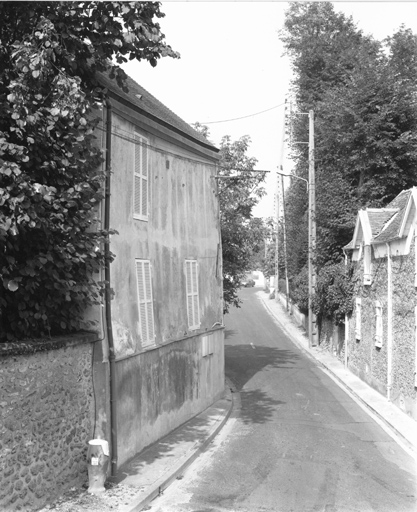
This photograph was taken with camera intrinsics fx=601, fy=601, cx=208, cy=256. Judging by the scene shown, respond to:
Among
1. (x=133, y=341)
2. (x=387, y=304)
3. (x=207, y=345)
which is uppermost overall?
(x=387, y=304)

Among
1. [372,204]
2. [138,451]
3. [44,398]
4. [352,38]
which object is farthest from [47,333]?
[352,38]

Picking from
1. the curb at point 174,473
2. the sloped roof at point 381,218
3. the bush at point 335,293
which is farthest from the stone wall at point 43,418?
the bush at point 335,293

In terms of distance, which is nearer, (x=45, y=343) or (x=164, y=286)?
(x=45, y=343)

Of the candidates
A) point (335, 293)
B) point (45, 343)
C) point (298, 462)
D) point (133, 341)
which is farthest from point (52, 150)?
point (335, 293)

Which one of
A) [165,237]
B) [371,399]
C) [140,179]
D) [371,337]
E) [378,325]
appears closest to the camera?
[140,179]

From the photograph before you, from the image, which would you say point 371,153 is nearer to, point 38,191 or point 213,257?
point 213,257

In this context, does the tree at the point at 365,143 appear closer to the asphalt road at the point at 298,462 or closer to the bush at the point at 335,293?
the bush at the point at 335,293

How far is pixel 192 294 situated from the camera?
1608 cm

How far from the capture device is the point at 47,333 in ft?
29.0

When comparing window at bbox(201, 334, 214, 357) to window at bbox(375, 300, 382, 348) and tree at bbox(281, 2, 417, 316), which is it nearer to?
window at bbox(375, 300, 382, 348)

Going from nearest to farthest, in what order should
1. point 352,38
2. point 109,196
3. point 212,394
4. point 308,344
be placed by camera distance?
1. point 109,196
2. point 212,394
3. point 308,344
4. point 352,38

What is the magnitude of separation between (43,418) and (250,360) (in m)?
20.0

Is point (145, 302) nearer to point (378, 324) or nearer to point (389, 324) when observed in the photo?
point (389, 324)

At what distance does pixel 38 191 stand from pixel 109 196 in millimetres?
3225
